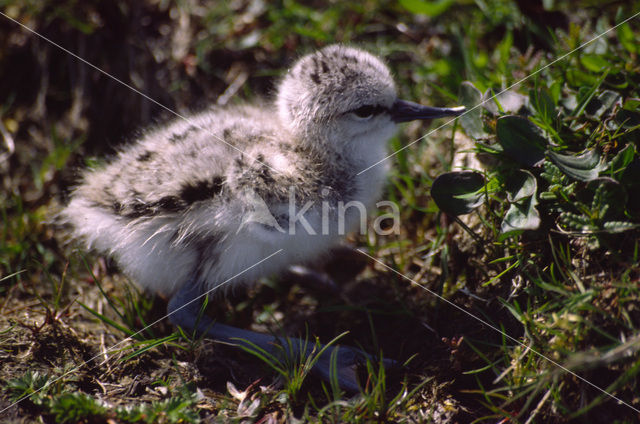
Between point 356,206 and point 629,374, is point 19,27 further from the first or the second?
point 629,374

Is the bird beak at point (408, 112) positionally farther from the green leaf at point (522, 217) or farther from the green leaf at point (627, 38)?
the green leaf at point (627, 38)

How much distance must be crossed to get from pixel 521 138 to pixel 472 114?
30 cm

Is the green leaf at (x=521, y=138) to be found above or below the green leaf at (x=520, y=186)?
above

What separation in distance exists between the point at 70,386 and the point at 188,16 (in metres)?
2.12

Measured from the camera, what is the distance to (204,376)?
179 centimetres

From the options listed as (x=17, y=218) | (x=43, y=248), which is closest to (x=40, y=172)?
(x=17, y=218)

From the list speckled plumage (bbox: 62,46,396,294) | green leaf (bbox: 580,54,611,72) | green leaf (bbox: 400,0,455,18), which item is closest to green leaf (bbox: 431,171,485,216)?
speckled plumage (bbox: 62,46,396,294)

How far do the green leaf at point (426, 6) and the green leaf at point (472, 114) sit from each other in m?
0.83

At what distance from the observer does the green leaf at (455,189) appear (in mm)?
1826

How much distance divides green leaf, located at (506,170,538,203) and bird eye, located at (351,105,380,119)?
1.90 feet

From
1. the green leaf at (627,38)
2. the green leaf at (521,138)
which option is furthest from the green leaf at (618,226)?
the green leaf at (627,38)

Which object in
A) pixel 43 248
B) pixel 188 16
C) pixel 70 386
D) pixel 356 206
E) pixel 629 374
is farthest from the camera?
pixel 188 16

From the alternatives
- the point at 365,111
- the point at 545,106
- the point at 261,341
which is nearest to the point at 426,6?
the point at 365,111

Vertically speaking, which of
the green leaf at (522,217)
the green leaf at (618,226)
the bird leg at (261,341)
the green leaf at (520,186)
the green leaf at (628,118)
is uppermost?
the green leaf at (628,118)
